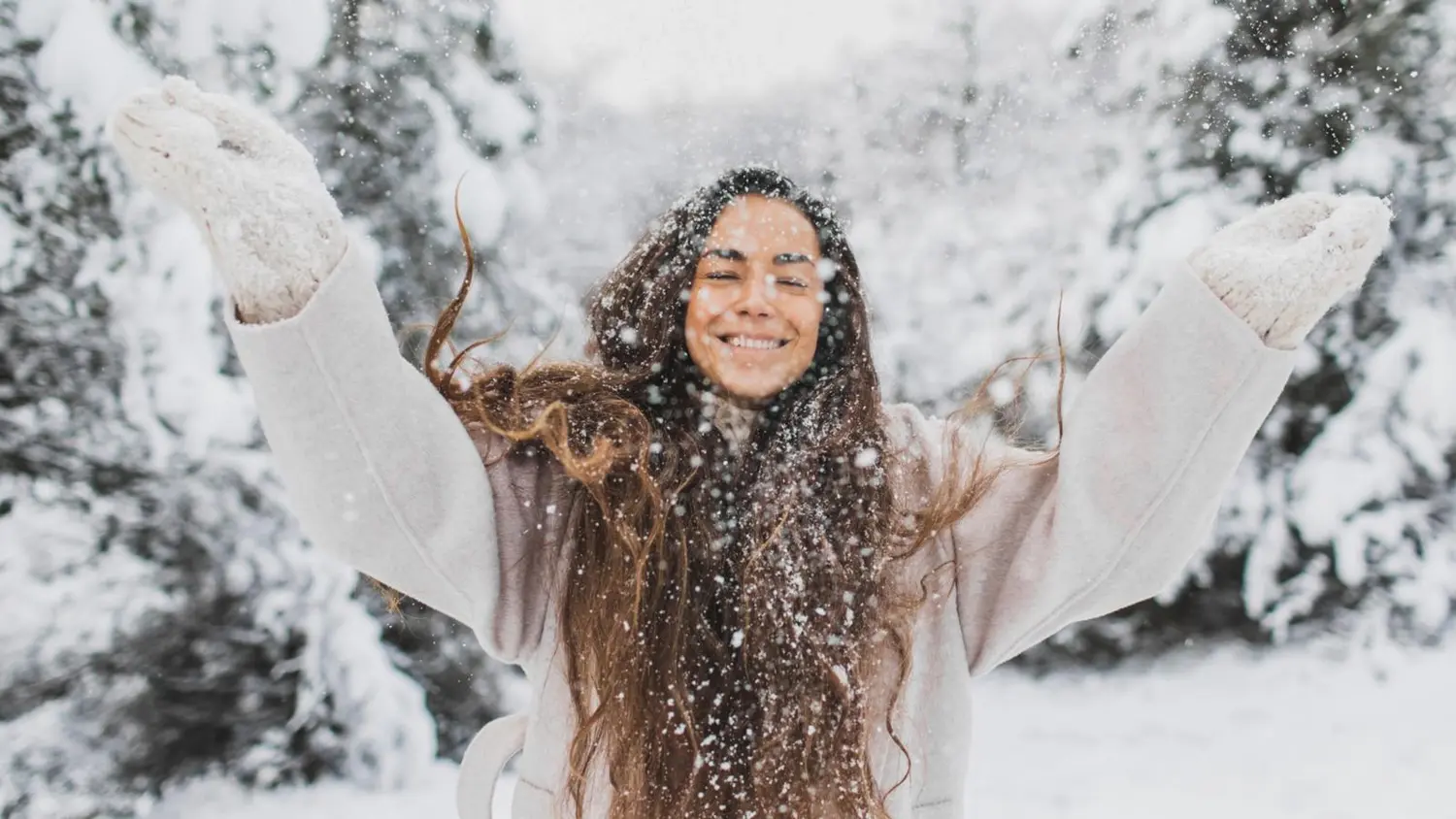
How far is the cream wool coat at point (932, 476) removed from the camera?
1036mm

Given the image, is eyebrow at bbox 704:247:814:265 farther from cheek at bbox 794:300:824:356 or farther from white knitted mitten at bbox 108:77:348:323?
white knitted mitten at bbox 108:77:348:323

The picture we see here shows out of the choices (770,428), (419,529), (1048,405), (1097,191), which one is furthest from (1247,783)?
(419,529)

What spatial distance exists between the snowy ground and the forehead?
3.07 metres

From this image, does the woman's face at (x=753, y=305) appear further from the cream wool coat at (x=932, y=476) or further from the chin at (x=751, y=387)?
the cream wool coat at (x=932, y=476)

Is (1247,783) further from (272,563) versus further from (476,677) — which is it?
(272,563)

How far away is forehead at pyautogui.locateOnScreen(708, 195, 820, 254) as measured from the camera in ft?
4.86

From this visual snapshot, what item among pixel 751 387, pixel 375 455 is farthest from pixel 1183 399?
pixel 375 455

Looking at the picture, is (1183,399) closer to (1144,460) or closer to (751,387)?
(1144,460)

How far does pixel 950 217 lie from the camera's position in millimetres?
6867

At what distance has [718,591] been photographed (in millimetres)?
1355

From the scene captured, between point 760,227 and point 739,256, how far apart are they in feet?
0.19

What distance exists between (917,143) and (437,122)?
4.61m

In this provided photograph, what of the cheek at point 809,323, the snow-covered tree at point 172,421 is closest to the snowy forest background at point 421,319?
the snow-covered tree at point 172,421

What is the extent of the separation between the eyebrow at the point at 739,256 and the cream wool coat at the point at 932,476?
12.1 inches
